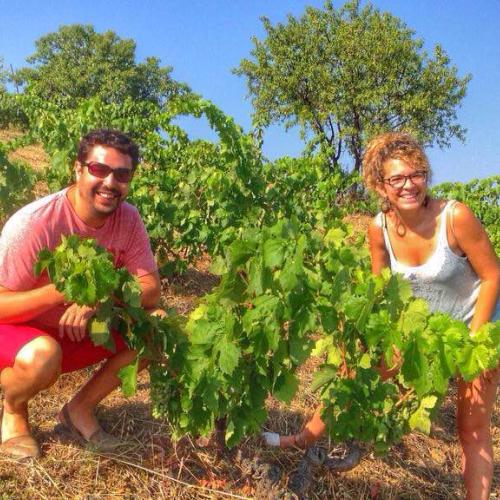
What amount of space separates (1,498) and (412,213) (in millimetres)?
1893

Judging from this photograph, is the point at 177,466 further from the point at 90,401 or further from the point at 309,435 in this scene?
the point at 309,435

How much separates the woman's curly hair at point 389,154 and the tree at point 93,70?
3285 centimetres

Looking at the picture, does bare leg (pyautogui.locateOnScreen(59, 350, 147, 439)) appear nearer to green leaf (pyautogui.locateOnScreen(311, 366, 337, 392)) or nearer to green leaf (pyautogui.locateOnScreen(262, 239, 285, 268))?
green leaf (pyautogui.locateOnScreen(311, 366, 337, 392))

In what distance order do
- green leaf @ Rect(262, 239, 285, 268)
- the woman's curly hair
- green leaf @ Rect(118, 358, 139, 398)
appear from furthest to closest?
the woman's curly hair, green leaf @ Rect(118, 358, 139, 398), green leaf @ Rect(262, 239, 285, 268)

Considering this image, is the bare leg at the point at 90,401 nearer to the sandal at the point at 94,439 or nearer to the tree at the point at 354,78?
the sandal at the point at 94,439

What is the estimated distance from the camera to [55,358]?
226 cm

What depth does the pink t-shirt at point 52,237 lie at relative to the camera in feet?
7.29

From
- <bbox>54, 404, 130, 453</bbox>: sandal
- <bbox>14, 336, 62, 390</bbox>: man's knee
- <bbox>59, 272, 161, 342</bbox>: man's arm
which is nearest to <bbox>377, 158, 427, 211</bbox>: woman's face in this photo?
<bbox>59, 272, 161, 342</bbox>: man's arm

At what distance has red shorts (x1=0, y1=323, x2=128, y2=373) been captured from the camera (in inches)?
89.1

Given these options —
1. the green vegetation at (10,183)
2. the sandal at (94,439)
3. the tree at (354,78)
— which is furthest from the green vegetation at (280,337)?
the tree at (354,78)

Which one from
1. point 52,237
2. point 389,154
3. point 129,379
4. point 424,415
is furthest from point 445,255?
point 52,237

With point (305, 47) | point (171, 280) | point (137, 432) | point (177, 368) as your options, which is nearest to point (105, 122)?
point (171, 280)

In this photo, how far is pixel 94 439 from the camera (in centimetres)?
259

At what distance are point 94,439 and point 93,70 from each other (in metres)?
34.9
